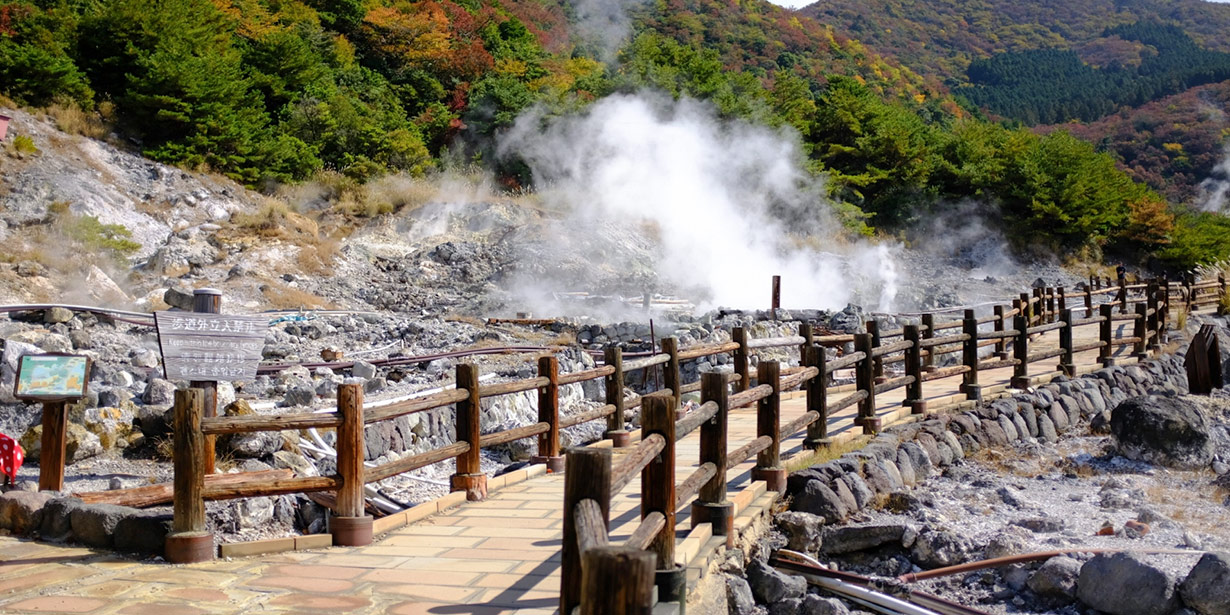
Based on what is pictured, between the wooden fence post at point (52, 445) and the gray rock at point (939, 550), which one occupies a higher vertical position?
the wooden fence post at point (52, 445)

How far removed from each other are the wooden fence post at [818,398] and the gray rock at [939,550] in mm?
1295

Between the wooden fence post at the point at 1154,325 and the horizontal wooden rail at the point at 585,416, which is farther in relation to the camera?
the wooden fence post at the point at 1154,325

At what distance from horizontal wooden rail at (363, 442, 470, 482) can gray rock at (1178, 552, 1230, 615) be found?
4.12m

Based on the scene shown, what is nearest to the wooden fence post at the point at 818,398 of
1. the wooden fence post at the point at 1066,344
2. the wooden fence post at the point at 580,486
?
the wooden fence post at the point at 580,486

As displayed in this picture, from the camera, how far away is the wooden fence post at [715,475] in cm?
490

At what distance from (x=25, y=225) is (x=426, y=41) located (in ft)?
62.1

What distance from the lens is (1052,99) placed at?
69.6 meters

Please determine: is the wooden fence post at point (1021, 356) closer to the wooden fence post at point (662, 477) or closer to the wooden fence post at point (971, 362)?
the wooden fence post at point (971, 362)

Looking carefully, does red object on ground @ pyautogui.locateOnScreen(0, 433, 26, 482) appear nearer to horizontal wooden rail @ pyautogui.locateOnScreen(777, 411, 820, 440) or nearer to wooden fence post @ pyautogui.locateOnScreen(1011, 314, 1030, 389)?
horizontal wooden rail @ pyautogui.locateOnScreen(777, 411, 820, 440)

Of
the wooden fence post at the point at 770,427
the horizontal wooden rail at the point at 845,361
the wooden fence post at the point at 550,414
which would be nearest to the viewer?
the wooden fence post at the point at 770,427

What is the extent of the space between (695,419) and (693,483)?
0.32 m

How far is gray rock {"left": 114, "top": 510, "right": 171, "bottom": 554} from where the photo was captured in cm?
459

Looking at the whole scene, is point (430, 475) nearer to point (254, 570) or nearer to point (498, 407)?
point (498, 407)

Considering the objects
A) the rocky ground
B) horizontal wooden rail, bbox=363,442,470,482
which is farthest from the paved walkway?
the rocky ground
